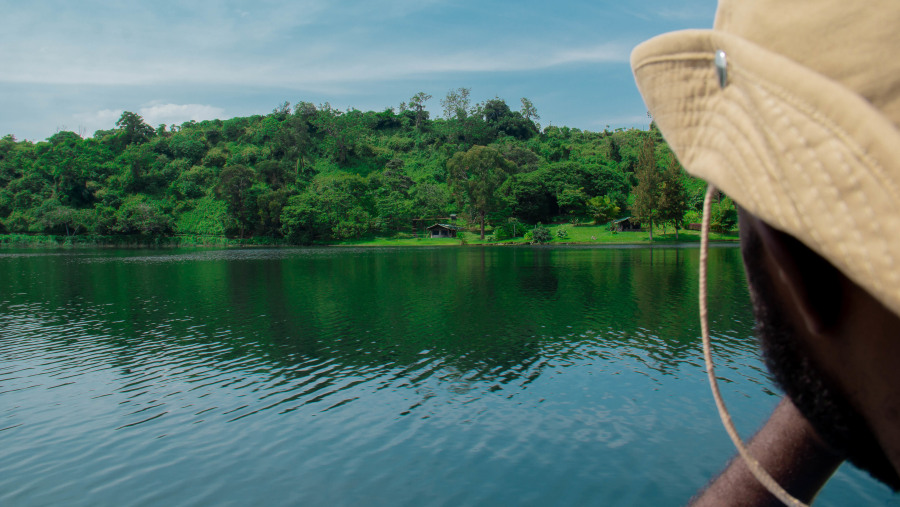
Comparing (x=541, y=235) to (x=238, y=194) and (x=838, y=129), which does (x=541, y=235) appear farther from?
(x=838, y=129)

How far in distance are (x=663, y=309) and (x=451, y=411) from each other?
503 inches

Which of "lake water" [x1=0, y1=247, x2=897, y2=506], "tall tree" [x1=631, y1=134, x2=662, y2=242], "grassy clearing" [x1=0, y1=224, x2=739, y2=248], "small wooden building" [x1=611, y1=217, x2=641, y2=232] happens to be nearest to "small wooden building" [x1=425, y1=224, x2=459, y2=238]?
"grassy clearing" [x1=0, y1=224, x2=739, y2=248]

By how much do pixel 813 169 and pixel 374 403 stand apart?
1076 cm

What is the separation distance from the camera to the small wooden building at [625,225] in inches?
2949

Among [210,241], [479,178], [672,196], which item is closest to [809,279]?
[672,196]

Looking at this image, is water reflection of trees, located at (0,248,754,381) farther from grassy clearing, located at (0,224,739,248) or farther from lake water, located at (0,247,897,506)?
grassy clearing, located at (0,224,739,248)

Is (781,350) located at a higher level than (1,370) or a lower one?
higher

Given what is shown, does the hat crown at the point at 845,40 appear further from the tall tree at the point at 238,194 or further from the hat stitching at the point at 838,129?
the tall tree at the point at 238,194

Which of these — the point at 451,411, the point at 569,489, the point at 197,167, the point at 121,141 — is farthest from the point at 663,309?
the point at 121,141

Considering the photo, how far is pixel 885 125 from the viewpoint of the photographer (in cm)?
39

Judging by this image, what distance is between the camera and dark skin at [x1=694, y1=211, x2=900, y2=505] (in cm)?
53

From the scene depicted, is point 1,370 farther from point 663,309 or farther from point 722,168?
point 663,309

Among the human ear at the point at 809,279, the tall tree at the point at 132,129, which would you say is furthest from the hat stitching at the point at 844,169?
the tall tree at the point at 132,129

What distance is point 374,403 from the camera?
10.6 meters
